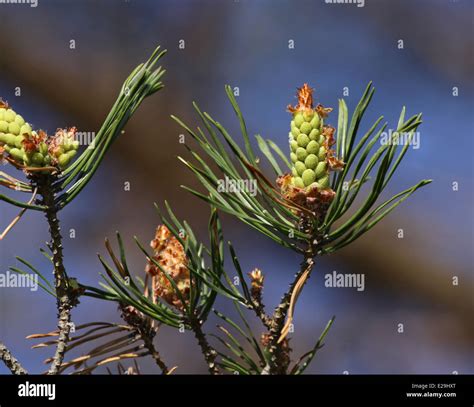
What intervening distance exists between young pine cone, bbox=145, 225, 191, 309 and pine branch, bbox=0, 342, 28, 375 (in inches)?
5.0

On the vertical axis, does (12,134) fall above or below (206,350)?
above

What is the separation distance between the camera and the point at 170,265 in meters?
0.53

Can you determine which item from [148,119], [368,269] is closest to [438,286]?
[368,269]

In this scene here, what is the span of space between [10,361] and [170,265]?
14cm

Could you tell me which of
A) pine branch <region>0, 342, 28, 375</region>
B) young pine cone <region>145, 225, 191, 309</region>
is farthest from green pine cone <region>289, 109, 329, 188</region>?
pine branch <region>0, 342, 28, 375</region>

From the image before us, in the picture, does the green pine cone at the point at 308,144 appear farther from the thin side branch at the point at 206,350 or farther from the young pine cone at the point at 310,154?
the thin side branch at the point at 206,350

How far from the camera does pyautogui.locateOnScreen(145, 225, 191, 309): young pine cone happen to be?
527 mm

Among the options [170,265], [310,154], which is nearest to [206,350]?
[170,265]

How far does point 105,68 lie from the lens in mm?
1478

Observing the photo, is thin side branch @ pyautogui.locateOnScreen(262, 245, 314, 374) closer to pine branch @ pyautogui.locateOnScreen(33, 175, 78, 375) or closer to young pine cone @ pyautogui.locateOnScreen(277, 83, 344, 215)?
young pine cone @ pyautogui.locateOnScreen(277, 83, 344, 215)

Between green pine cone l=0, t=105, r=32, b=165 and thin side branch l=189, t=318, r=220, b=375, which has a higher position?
green pine cone l=0, t=105, r=32, b=165

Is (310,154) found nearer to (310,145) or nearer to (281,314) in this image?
(310,145)

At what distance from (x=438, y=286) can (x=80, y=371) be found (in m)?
1.06
